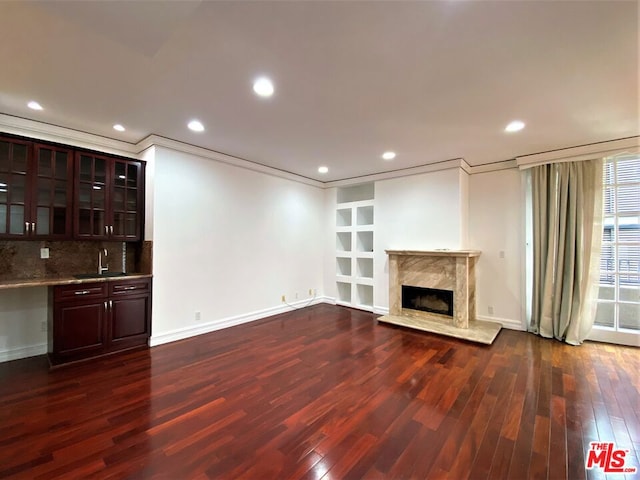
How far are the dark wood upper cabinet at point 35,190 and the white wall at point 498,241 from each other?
228 inches

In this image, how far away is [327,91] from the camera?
2.40m

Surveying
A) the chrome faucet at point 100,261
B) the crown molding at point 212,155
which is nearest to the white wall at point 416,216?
the crown molding at point 212,155

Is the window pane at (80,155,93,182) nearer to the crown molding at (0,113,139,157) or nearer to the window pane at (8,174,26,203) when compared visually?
the crown molding at (0,113,139,157)

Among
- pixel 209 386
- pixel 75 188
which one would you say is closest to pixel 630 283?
pixel 209 386

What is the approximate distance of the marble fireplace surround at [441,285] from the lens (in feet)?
13.2

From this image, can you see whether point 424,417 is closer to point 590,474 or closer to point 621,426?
point 590,474

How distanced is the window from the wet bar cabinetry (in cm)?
645

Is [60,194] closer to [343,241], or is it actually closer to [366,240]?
[343,241]

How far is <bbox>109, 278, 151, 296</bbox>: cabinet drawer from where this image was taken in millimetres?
3229

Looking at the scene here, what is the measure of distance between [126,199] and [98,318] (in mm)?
1535

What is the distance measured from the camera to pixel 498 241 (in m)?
4.38

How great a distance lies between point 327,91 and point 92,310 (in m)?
3.49

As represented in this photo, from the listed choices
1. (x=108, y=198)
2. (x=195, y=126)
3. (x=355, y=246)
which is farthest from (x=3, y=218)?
(x=355, y=246)

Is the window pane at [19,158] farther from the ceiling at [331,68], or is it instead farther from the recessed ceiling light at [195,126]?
the recessed ceiling light at [195,126]
